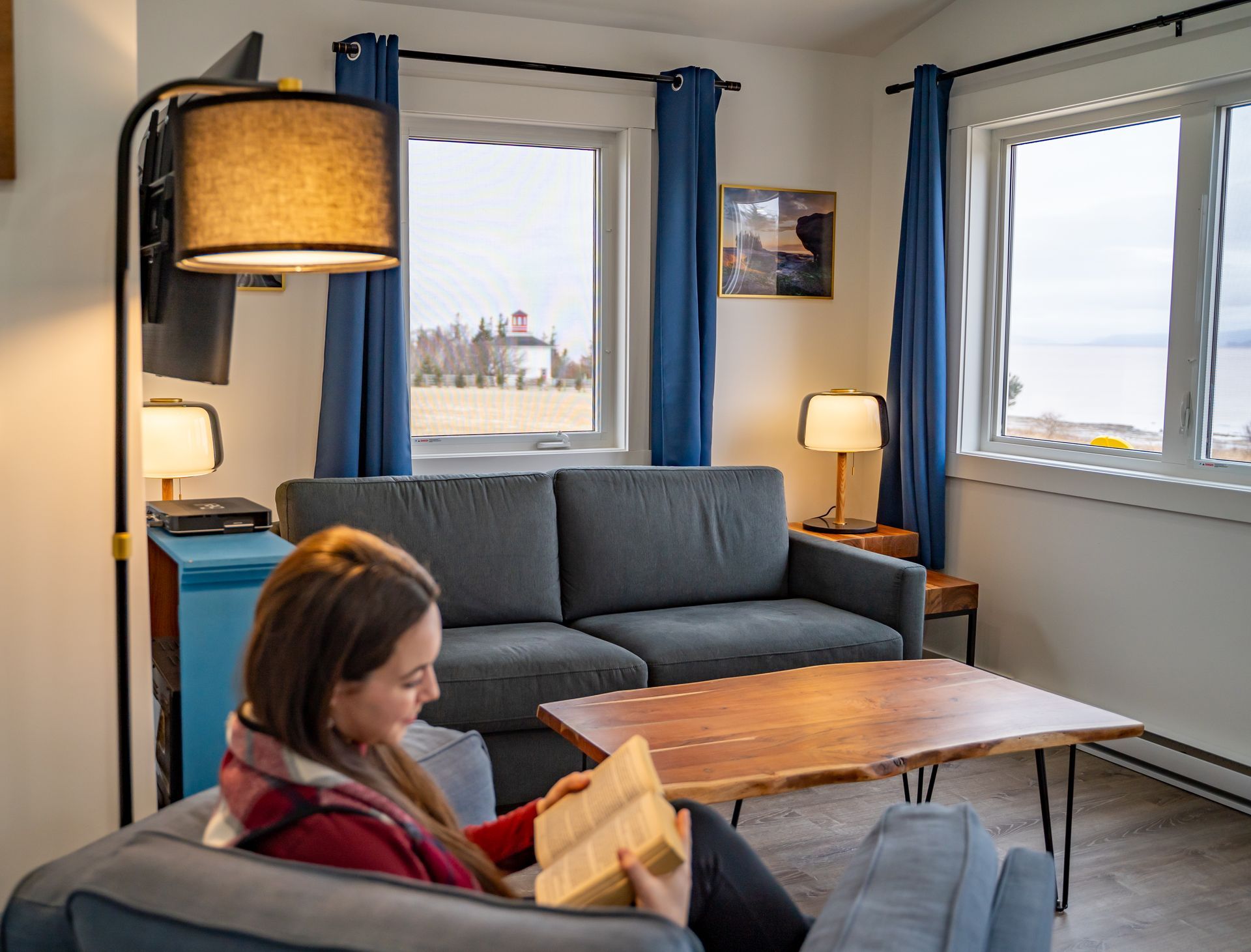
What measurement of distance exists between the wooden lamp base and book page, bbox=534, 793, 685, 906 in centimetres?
310

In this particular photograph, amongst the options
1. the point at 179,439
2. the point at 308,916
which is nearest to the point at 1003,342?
the point at 179,439

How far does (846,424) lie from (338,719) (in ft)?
10.8

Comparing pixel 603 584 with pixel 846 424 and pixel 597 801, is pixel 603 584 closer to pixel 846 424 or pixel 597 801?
pixel 846 424

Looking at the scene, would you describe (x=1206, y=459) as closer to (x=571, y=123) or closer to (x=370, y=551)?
(x=571, y=123)

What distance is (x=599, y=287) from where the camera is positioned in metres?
4.39

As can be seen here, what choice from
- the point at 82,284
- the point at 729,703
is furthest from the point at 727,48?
the point at 82,284

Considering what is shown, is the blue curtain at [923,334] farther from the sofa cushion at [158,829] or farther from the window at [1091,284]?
the sofa cushion at [158,829]

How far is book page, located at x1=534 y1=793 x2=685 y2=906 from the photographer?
3.87 ft

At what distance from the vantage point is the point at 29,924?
107 cm

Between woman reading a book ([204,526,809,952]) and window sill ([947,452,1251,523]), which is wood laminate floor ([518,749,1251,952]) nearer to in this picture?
window sill ([947,452,1251,523])

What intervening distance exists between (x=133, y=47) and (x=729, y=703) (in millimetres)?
1775

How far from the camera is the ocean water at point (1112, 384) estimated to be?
3.45 metres

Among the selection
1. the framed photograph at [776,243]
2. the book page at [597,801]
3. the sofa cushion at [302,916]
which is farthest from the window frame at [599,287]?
the sofa cushion at [302,916]

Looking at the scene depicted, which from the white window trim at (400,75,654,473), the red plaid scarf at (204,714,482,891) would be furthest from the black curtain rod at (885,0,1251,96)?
→ the red plaid scarf at (204,714,482,891)
